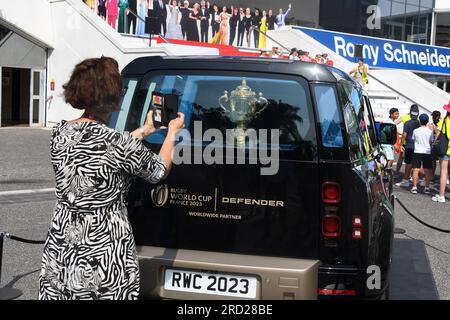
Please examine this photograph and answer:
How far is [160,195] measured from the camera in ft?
12.0

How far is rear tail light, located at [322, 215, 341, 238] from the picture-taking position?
343 cm

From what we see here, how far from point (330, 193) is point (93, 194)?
147cm

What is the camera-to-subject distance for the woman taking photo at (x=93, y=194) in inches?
104

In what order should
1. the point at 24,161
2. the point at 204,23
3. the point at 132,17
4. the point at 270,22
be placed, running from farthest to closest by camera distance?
1. the point at 270,22
2. the point at 204,23
3. the point at 132,17
4. the point at 24,161

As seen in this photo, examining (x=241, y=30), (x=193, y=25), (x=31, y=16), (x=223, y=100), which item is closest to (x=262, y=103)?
(x=223, y=100)

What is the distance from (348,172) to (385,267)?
75 centimetres

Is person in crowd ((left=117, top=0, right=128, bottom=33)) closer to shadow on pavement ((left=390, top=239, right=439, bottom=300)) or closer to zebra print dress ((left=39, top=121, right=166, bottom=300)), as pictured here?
shadow on pavement ((left=390, top=239, right=439, bottom=300))

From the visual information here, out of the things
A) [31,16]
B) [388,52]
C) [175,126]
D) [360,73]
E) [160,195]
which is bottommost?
[160,195]

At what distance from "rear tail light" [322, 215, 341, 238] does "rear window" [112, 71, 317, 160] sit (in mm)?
381

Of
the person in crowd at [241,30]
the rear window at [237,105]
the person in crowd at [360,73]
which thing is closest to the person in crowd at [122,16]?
the person in crowd at [241,30]

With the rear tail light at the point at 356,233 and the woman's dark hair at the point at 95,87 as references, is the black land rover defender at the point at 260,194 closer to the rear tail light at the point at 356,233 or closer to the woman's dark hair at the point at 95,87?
the rear tail light at the point at 356,233

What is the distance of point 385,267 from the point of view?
3717mm

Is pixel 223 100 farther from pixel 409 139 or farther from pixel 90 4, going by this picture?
pixel 90 4

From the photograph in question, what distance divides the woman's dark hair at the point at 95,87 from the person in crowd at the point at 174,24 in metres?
21.4
